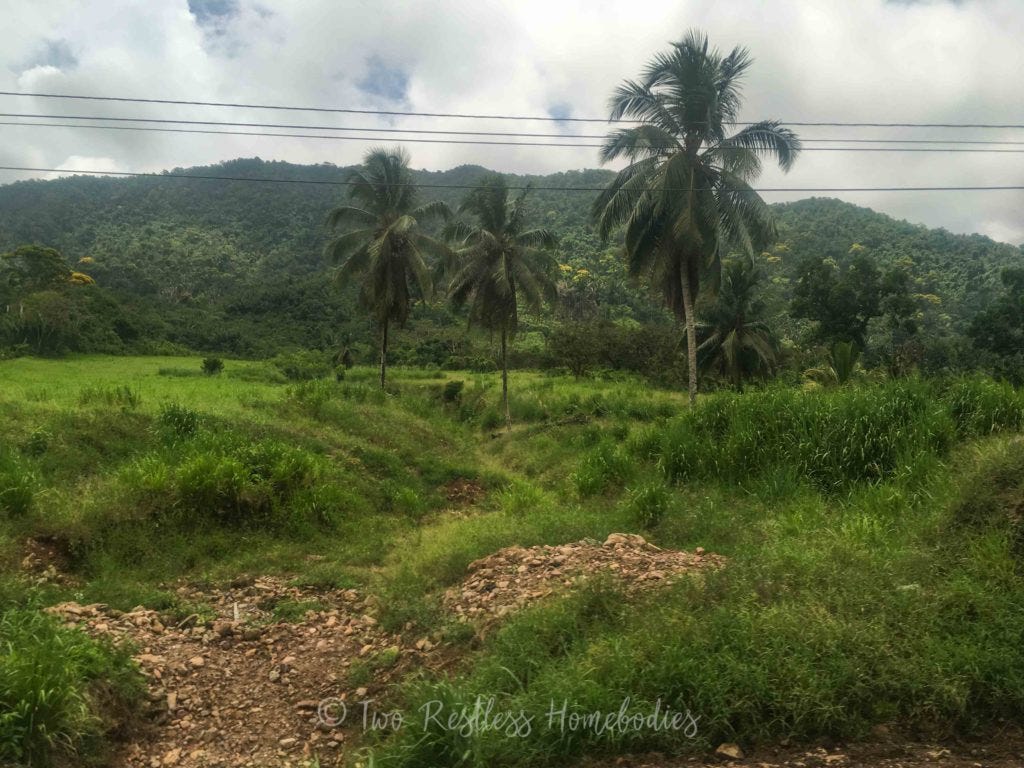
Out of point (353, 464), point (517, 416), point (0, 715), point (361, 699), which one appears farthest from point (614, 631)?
point (517, 416)

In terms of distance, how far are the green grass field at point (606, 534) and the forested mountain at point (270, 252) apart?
93.4ft

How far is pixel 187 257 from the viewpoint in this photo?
66.9 m

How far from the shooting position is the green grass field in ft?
12.7

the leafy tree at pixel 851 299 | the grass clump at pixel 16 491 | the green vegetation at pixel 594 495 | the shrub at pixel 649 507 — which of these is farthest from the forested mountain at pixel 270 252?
the shrub at pixel 649 507

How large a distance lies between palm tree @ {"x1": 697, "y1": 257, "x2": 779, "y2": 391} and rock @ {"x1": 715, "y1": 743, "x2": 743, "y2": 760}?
79.4 feet

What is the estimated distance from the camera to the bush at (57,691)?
364 centimetres

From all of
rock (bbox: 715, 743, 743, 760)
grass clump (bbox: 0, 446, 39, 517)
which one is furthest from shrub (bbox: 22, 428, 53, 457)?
rock (bbox: 715, 743, 743, 760)

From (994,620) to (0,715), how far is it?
607 cm

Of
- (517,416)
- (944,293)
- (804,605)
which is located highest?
(944,293)

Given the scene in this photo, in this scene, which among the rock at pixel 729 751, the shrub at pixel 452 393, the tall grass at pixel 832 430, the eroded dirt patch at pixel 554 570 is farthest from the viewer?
the shrub at pixel 452 393

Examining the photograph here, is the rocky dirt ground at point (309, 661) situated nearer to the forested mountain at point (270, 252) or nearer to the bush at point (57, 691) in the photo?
the bush at point (57, 691)

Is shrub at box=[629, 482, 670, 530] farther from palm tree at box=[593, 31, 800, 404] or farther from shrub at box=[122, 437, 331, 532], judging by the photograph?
palm tree at box=[593, 31, 800, 404]

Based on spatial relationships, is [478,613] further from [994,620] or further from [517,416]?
[517,416]

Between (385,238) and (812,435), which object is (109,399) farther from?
(812,435)
